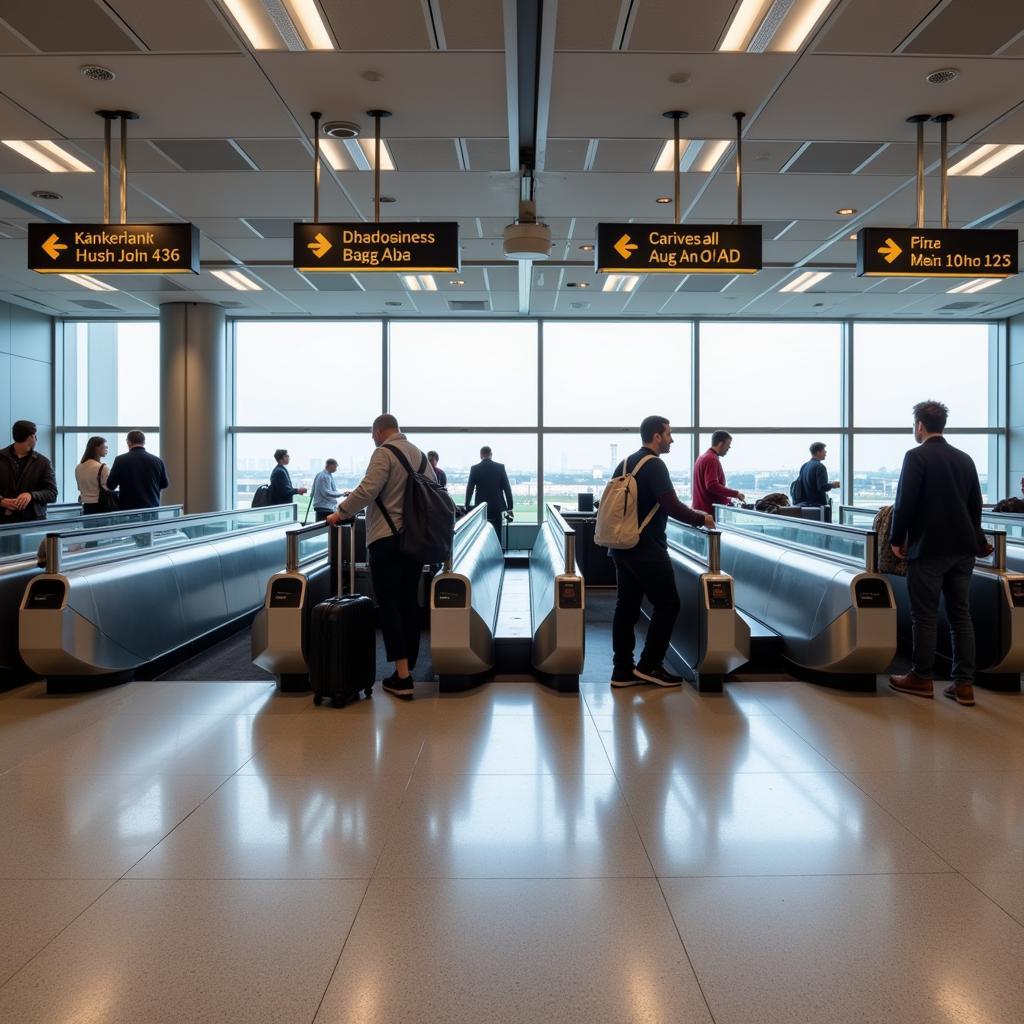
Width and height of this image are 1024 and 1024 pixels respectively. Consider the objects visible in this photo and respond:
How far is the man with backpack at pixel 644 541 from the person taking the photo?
18.8 ft

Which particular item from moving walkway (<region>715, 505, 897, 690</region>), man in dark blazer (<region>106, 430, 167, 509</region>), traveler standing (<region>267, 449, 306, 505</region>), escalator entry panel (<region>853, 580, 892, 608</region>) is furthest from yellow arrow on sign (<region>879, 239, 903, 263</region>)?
traveler standing (<region>267, 449, 306, 505</region>)

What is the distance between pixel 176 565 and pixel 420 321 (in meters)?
9.60

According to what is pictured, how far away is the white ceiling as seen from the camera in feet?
17.7

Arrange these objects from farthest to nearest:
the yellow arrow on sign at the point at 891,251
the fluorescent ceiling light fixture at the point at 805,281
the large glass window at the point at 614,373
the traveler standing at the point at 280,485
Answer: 1. the large glass window at the point at 614,373
2. the traveler standing at the point at 280,485
3. the fluorescent ceiling light fixture at the point at 805,281
4. the yellow arrow on sign at the point at 891,251

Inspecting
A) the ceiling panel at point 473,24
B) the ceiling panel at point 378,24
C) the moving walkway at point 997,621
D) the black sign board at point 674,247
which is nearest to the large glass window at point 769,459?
the black sign board at point 674,247

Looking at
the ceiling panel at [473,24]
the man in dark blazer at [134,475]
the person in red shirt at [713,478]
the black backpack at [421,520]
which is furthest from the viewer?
the man in dark blazer at [134,475]

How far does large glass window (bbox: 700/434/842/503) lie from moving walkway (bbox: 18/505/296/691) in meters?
10.1

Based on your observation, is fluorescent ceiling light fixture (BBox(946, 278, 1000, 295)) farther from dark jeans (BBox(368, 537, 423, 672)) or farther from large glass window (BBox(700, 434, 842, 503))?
dark jeans (BBox(368, 537, 423, 672))

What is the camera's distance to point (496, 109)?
Answer: 6.67m

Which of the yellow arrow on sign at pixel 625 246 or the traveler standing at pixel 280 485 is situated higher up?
the yellow arrow on sign at pixel 625 246

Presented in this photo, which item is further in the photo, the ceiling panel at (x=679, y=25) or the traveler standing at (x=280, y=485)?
the traveler standing at (x=280, y=485)

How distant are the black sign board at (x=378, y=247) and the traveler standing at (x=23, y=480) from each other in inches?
110

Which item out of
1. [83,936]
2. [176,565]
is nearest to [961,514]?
[83,936]

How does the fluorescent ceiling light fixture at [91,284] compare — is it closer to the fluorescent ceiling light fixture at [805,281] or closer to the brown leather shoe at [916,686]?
the fluorescent ceiling light fixture at [805,281]
